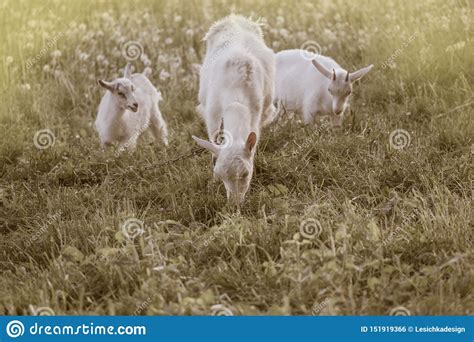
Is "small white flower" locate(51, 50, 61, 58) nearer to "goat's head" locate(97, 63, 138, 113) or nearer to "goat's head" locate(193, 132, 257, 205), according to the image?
"goat's head" locate(97, 63, 138, 113)

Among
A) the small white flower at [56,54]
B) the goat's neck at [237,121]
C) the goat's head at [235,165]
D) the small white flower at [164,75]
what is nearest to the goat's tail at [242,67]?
the goat's neck at [237,121]

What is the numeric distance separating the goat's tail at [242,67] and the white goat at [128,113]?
1355 millimetres

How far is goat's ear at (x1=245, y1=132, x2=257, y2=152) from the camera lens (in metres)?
5.15

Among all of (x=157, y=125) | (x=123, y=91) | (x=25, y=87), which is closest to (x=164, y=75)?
(x=157, y=125)

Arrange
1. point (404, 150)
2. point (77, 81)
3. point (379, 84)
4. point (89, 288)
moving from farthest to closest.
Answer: point (77, 81) → point (379, 84) → point (404, 150) → point (89, 288)

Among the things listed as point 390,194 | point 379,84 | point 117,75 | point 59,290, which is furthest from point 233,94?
point 117,75

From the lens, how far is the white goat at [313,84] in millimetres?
7238

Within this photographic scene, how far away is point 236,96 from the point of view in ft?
18.9

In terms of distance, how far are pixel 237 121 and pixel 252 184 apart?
643 mm

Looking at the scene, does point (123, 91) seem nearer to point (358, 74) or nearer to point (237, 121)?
point (237, 121)

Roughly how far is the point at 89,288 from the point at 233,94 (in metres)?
2.09

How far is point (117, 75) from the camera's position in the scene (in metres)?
9.77

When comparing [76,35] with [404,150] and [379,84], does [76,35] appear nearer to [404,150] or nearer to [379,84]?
[379,84]

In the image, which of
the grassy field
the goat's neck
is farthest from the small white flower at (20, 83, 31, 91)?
the goat's neck
